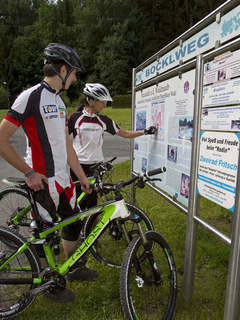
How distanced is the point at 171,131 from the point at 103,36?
60.8 meters

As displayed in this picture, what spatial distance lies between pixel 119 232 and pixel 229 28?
212 cm

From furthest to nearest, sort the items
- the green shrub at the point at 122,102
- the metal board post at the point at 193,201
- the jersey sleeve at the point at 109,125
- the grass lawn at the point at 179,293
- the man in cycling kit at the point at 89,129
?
the green shrub at the point at 122,102 → the jersey sleeve at the point at 109,125 → the man in cycling kit at the point at 89,129 → the grass lawn at the point at 179,293 → the metal board post at the point at 193,201

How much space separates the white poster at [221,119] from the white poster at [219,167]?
0.05m

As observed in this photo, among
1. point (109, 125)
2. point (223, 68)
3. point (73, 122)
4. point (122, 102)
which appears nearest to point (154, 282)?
point (223, 68)

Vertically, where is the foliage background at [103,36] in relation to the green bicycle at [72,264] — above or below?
above

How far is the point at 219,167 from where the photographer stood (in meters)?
2.02

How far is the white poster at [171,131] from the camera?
102 inches

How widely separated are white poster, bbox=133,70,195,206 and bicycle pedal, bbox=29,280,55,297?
1.48 metres

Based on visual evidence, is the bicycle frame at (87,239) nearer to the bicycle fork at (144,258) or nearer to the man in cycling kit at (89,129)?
the bicycle fork at (144,258)

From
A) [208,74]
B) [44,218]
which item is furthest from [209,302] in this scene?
[208,74]

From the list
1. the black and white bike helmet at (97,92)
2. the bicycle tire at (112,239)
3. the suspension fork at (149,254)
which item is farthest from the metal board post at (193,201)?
the black and white bike helmet at (97,92)

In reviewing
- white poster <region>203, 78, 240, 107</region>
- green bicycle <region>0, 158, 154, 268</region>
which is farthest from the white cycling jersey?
white poster <region>203, 78, 240, 107</region>

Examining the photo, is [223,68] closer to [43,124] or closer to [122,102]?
[43,124]

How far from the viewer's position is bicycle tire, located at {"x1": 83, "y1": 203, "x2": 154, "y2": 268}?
2713 millimetres
